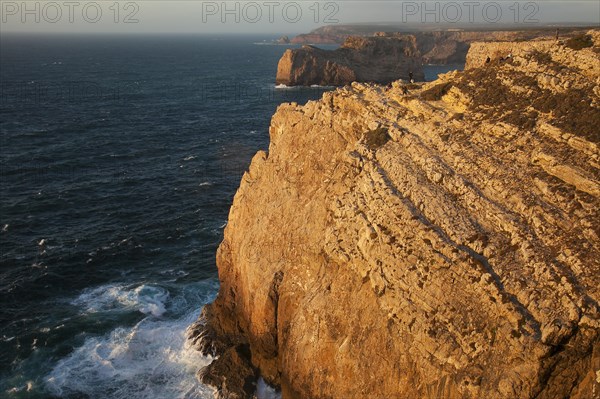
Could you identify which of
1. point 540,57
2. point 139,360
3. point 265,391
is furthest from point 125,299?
point 540,57

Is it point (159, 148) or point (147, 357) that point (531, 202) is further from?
point (159, 148)

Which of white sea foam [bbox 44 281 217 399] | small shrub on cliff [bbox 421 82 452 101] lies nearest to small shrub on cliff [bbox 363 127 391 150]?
small shrub on cliff [bbox 421 82 452 101]

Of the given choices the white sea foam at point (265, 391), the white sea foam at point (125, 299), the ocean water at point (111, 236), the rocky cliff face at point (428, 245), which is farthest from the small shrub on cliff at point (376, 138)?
the white sea foam at point (125, 299)

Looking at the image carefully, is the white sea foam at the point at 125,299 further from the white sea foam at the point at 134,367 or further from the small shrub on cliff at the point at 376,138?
the small shrub on cliff at the point at 376,138

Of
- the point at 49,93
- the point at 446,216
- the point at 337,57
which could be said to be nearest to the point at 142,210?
the point at 446,216

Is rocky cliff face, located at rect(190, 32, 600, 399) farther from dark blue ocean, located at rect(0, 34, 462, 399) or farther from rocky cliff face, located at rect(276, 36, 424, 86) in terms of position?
rocky cliff face, located at rect(276, 36, 424, 86)
